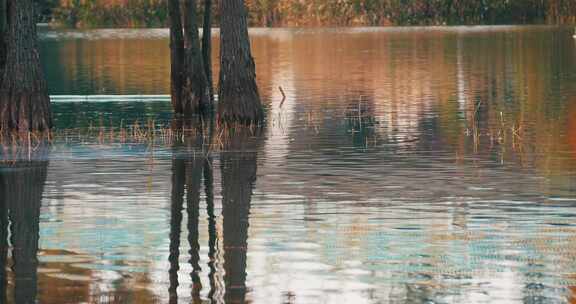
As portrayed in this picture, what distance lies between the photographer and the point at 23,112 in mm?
28688

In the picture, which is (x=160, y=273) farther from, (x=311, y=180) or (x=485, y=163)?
(x=485, y=163)

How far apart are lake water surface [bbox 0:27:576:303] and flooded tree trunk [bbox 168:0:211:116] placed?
3.11ft

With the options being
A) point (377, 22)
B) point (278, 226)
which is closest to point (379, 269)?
point (278, 226)

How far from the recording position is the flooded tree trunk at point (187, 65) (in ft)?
109

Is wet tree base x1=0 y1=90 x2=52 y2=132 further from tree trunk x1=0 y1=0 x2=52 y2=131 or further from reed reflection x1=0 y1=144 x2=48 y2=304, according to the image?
reed reflection x1=0 y1=144 x2=48 y2=304

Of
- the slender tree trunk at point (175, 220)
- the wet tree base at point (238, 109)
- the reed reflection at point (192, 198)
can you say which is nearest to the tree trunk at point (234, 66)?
the wet tree base at point (238, 109)

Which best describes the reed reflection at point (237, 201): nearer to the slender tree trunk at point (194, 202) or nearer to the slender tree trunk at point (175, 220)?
the slender tree trunk at point (194, 202)

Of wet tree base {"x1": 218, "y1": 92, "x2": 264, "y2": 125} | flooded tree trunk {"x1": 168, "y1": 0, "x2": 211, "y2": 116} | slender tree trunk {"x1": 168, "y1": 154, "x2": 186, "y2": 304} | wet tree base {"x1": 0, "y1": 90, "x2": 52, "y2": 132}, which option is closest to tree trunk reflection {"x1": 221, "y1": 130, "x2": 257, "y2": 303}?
slender tree trunk {"x1": 168, "y1": 154, "x2": 186, "y2": 304}

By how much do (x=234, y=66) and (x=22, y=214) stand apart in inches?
477

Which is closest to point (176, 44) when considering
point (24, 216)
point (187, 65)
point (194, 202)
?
point (187, 65)

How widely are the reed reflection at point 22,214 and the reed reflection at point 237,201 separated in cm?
168

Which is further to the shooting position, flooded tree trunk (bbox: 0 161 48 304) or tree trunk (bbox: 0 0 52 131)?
tree trunk (bbox: 0 0 52 131)

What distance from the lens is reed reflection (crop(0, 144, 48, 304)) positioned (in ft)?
44.0

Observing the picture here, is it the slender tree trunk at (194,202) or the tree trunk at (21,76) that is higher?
the tree trunk at (21,76)
